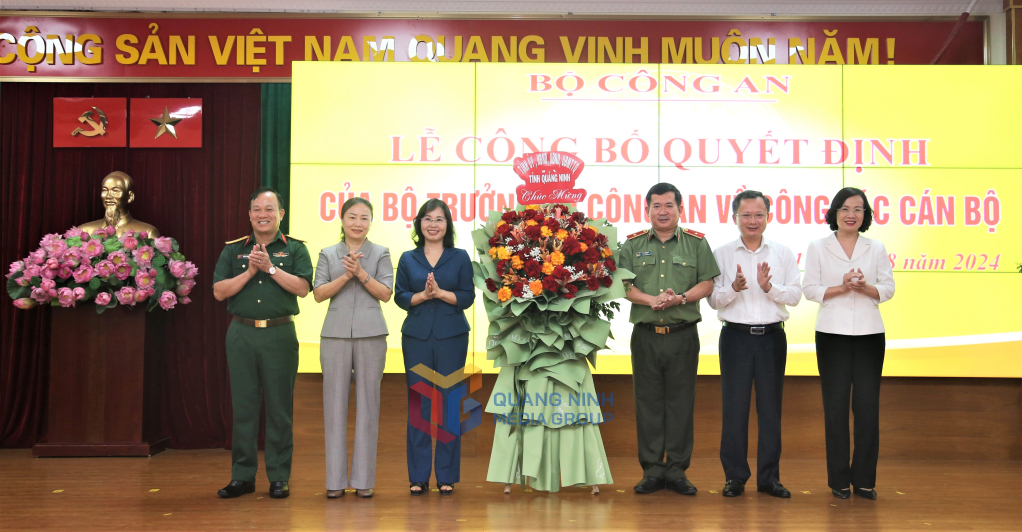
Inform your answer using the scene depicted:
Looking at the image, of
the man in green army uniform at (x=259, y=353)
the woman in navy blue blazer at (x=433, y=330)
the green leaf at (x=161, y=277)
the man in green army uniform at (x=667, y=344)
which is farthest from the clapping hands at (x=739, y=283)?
the green leaf at (x=161, y=277)

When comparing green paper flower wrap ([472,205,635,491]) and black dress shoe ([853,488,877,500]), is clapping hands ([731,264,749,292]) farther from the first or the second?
black dress shoe ([853,488,877,500])

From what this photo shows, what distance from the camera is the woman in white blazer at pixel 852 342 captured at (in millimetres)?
3635

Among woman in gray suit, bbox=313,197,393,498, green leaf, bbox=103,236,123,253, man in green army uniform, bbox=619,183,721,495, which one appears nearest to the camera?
woman in gray suit, bbox=313,197,393,498

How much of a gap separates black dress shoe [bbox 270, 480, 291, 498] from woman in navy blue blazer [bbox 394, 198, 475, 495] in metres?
0.64

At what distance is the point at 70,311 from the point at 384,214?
2.25 m

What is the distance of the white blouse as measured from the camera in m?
3.63

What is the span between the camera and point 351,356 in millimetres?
3629

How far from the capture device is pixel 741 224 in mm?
3832

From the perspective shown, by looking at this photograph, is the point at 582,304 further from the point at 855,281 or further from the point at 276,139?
the point at 276,139

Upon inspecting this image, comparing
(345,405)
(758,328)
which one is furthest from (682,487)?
(345,405)

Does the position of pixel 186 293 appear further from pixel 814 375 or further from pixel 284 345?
pixel 814 375

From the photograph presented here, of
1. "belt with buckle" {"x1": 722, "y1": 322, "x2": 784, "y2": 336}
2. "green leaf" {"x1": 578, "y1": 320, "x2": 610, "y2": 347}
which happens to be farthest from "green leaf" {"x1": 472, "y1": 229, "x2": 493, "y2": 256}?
"belt with buckle" {"x1": 722, "y1": 322, "x2": 784, "y2": 336}

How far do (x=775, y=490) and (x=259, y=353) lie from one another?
2717 mm

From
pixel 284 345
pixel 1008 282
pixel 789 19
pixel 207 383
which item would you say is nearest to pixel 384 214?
pixel 284 345
